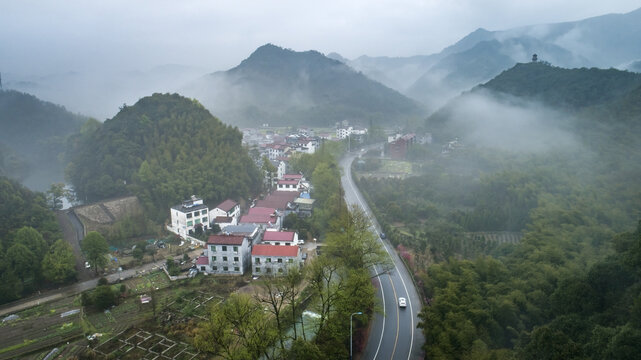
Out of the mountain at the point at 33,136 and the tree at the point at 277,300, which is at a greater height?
the mountain at the point at 33,136

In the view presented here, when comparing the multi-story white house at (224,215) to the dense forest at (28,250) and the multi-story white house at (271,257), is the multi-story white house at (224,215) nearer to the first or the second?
the multi-story white house at (271,257)

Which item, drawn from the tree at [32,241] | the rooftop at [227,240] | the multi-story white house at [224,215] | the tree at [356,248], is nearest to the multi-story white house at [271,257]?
the rooftop at [227,240]

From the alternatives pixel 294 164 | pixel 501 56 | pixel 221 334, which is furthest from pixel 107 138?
pixel 501 56

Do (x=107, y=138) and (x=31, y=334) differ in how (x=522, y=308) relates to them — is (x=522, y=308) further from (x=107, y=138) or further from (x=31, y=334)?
(x=107, y=138)

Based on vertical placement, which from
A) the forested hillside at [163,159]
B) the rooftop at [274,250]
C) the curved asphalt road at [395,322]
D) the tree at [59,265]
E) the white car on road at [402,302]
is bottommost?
the curved asphalt road at [395,322]

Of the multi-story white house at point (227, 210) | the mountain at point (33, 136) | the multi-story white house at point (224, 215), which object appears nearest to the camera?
Result: the multi-story white house at point (224, 215)

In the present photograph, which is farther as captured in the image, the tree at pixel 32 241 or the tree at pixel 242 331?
the tree at pixel 32 241

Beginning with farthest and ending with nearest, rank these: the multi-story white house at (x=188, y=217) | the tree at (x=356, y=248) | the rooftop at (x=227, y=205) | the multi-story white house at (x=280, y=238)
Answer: the rooftop at (x=227, y=205) → the multi-story white house at (x=188, y=217) → the multi-story white house at (x=280, y=238) → the tree at (x=356, y=248)
